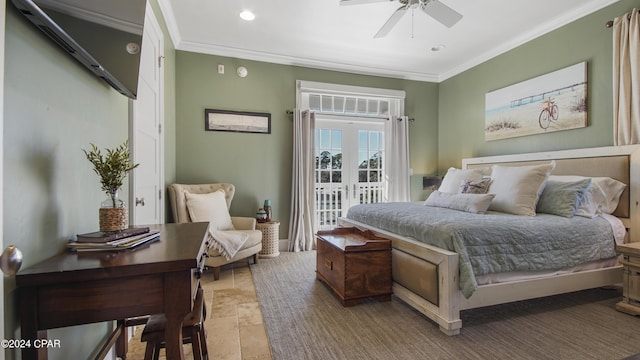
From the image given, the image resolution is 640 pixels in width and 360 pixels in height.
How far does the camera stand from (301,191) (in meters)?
4.33

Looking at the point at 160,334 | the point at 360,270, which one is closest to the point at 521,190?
the point at 360,270

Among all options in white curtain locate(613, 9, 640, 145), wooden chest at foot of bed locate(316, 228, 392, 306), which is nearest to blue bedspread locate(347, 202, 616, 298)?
wooden chest at foot of bed locate(316, 228, 392, 306)

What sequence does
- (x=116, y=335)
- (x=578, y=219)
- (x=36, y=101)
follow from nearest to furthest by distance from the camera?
(x=36, y=101) → (x=116, y=335) → (x=578, y=219)

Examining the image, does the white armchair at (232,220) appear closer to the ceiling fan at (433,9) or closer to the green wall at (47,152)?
the green wall at (47,152)

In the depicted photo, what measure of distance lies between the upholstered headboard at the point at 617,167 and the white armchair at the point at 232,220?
3.45 m

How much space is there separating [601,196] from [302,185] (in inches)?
128

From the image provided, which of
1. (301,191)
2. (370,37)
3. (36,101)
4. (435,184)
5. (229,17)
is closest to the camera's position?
(36,101)

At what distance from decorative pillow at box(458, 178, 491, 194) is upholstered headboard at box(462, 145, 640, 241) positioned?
843mm

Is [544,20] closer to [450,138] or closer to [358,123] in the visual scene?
[450,138]

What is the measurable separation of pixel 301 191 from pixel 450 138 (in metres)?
2.69

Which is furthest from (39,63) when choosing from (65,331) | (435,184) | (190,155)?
(435,184)

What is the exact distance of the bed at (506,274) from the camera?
1.98m

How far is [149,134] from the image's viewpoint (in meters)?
2.62

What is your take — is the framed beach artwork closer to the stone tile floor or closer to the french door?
the french door
